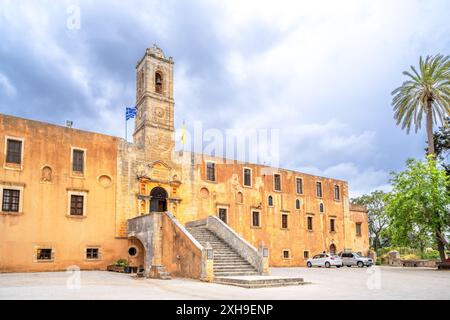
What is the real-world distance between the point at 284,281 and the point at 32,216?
46.2 ft

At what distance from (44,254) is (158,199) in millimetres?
7954

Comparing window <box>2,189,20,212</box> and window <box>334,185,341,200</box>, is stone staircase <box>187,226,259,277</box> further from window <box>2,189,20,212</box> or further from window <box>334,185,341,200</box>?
window <box>334,185,341,200</box>

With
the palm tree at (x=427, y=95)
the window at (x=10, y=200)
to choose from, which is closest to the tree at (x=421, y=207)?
the palm tree at (x=427, y=95)

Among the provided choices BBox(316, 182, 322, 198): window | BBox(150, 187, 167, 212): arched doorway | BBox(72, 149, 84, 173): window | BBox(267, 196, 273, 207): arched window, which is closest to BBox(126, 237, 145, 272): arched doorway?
BBox(150, 187, 167, 212): arched doorway

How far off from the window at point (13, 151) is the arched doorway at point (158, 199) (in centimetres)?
831

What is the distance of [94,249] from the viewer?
24531 mm

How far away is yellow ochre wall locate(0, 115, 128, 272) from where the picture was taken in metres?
22.2

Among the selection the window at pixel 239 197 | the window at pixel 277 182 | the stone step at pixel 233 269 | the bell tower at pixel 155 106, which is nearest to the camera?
the stone step at pixel 233 269

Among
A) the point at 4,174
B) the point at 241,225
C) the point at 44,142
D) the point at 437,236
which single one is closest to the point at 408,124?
the point at 437,236

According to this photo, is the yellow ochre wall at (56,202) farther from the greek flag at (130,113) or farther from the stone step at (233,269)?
the stone step at (233,269)

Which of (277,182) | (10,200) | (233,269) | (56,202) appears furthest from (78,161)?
(277,182)

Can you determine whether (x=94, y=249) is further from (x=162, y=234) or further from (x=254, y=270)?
(x=254, y=270)

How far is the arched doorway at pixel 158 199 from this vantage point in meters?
27.9

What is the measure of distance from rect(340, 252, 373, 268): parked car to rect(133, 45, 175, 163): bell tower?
16.6 metres
